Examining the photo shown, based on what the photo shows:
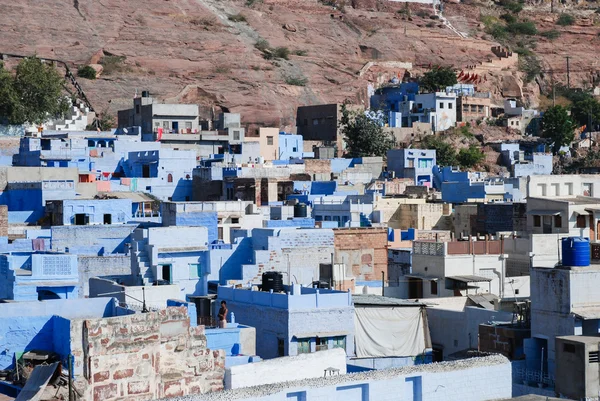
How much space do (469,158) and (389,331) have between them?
39.7 metres

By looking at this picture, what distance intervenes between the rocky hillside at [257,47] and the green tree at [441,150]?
8.22 metres

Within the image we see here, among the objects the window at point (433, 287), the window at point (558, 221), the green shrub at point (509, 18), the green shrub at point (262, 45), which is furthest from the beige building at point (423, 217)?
the green shrub at point (509, 18)

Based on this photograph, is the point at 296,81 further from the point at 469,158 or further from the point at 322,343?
the point at 322,343

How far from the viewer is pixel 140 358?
15.1 m

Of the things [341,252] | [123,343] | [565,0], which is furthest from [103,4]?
[123,343]

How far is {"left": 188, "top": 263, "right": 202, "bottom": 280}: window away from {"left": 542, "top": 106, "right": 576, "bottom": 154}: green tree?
A: 4231cm

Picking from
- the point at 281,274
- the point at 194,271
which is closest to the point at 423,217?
the point at 194,271

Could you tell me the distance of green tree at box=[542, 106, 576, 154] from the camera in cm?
6625

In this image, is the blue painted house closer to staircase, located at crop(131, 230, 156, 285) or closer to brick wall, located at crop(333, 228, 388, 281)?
staircase, located at crop(131, 230, 156, 285)

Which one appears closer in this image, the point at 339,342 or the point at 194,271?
the point at 339,342

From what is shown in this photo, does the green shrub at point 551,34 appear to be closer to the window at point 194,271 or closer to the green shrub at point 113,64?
the green shrub at point 113,64

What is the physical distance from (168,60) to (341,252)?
4814 cm

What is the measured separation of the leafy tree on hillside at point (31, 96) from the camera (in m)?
55.6

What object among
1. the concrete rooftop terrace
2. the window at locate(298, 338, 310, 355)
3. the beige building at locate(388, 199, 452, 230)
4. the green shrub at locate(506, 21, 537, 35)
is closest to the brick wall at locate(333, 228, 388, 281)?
the window at locate(298, 338, 310, 355)
